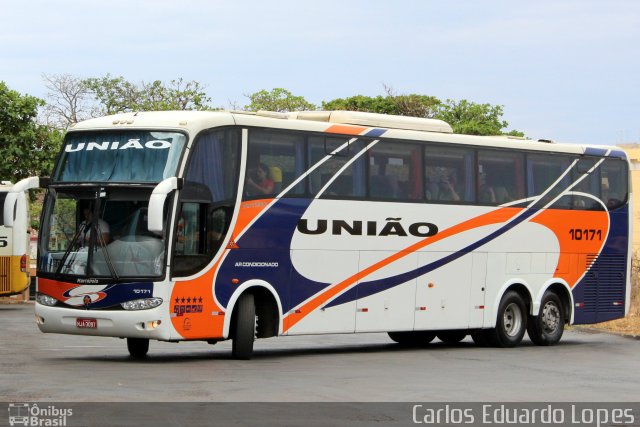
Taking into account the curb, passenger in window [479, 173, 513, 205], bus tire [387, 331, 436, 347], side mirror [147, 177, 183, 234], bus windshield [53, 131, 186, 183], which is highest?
bus windshield [53, 131, 186, 183]

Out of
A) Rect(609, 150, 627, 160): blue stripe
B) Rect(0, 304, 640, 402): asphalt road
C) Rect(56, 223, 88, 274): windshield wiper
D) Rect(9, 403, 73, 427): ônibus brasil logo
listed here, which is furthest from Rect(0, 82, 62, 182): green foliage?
Rect(9, 403, 73, 427): ônibus brasil logo

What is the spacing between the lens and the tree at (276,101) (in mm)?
77000

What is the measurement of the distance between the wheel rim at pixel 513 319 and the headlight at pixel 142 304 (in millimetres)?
8322

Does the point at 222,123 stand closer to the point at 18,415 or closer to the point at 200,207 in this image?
the point at 200,207

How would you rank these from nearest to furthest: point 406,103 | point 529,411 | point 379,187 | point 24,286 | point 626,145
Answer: point 529,411, point 379,187, point 24,286, point 406,103, point 626,145

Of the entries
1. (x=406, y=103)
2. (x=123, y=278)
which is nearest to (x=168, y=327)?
(x=123, y=278)

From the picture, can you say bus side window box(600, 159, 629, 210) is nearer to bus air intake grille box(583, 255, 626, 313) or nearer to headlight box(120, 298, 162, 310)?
bus air intake grille box(583, 255, 626, 313)

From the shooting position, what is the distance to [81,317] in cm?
1883

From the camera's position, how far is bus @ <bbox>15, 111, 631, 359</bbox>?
62.0 ft

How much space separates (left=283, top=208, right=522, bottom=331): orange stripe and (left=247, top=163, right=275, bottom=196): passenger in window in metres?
1.95

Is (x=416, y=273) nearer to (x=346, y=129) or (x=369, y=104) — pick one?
(x=346, y=129)

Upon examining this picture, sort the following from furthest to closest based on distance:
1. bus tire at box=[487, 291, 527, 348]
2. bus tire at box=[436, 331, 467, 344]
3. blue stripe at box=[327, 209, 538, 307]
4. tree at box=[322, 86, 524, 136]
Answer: tree at box=[322, 86, 524, 136] → bus tire at box=[436, 331, 467, 344] → bus tire at box=[487, 291, 527, 348] → blue stripe at box=[327, 209, 538, 307]

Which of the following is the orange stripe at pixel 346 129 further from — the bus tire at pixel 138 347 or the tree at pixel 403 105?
the tree at pixel 403 105

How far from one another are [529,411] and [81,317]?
753 cm
